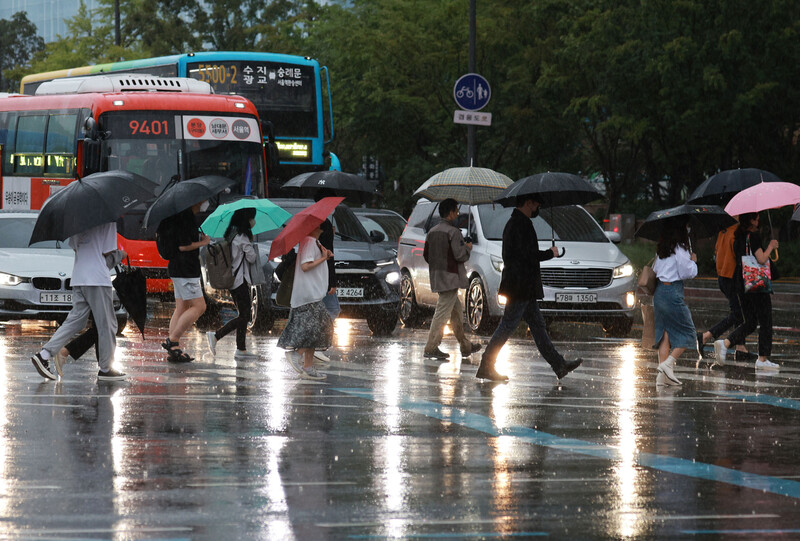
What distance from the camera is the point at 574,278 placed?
60.2ft

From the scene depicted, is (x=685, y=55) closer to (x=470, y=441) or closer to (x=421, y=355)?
(x=421, y=355)

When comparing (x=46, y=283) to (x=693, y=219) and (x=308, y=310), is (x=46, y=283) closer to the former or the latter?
(x=308, y=310)

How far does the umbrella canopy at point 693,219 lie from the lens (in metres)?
12.6

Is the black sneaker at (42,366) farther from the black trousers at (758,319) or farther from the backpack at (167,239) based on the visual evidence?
the black trousers at (758,319)

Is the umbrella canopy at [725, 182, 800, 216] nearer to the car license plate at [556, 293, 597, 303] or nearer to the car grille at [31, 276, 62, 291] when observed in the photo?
the car license plate at [556, 293, 597, 303]

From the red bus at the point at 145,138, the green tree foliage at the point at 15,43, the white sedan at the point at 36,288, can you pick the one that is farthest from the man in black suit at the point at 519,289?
the green tree foliage at the point at 15,43

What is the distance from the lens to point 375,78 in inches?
1635

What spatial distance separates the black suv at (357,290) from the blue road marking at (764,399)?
704cm

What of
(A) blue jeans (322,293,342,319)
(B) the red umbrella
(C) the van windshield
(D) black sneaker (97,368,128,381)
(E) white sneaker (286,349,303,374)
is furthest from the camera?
(C) the van windshield

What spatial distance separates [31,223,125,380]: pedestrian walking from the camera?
11.9 m

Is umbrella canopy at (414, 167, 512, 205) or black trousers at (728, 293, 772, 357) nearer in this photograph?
black trousers at (728, 293, 772, 357)

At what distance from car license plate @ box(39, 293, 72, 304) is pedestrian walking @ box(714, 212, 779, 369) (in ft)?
25.9

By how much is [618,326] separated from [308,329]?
7445mm

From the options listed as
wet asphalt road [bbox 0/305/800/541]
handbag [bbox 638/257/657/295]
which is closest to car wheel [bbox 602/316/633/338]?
wet asphalt road [bbox 0/305/800/541]
